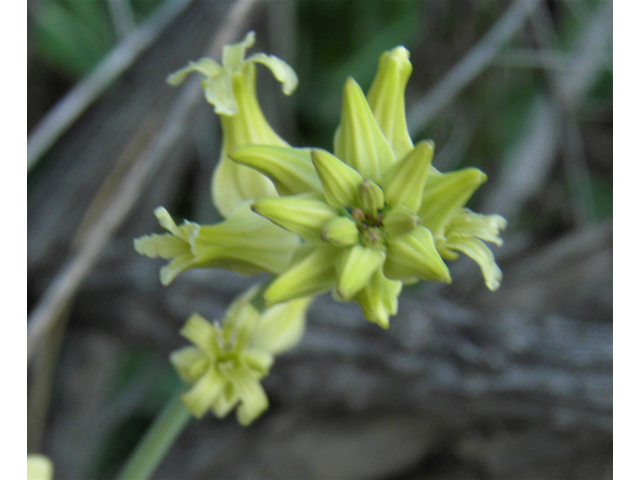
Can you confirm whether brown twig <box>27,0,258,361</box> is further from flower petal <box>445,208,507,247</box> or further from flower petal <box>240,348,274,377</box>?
flower petal <box>445,208,507,247</box>

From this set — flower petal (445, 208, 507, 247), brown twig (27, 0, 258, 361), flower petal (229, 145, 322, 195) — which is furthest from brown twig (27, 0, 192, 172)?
flower petal (445, 208, 507, 247)

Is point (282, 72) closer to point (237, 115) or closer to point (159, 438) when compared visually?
point (237, 115)

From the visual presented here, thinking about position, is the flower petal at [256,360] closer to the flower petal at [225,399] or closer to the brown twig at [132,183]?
the flower petal at [225,399]

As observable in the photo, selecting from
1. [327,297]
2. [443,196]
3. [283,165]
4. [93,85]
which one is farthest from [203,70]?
[327,297]

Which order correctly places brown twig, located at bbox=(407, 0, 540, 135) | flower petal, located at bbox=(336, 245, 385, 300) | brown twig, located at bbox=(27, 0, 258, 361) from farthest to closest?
brown twig, located at bbox=(407, 0, 540, 135) < brown twig, located at bbox=(27, 0, 258, 361) < flower petal, located at bbox=(336, 245, 385, 300)

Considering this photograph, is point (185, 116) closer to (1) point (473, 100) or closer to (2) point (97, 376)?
(2) point (97, 376)

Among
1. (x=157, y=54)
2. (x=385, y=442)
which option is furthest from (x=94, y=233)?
(x=385, y=442)
